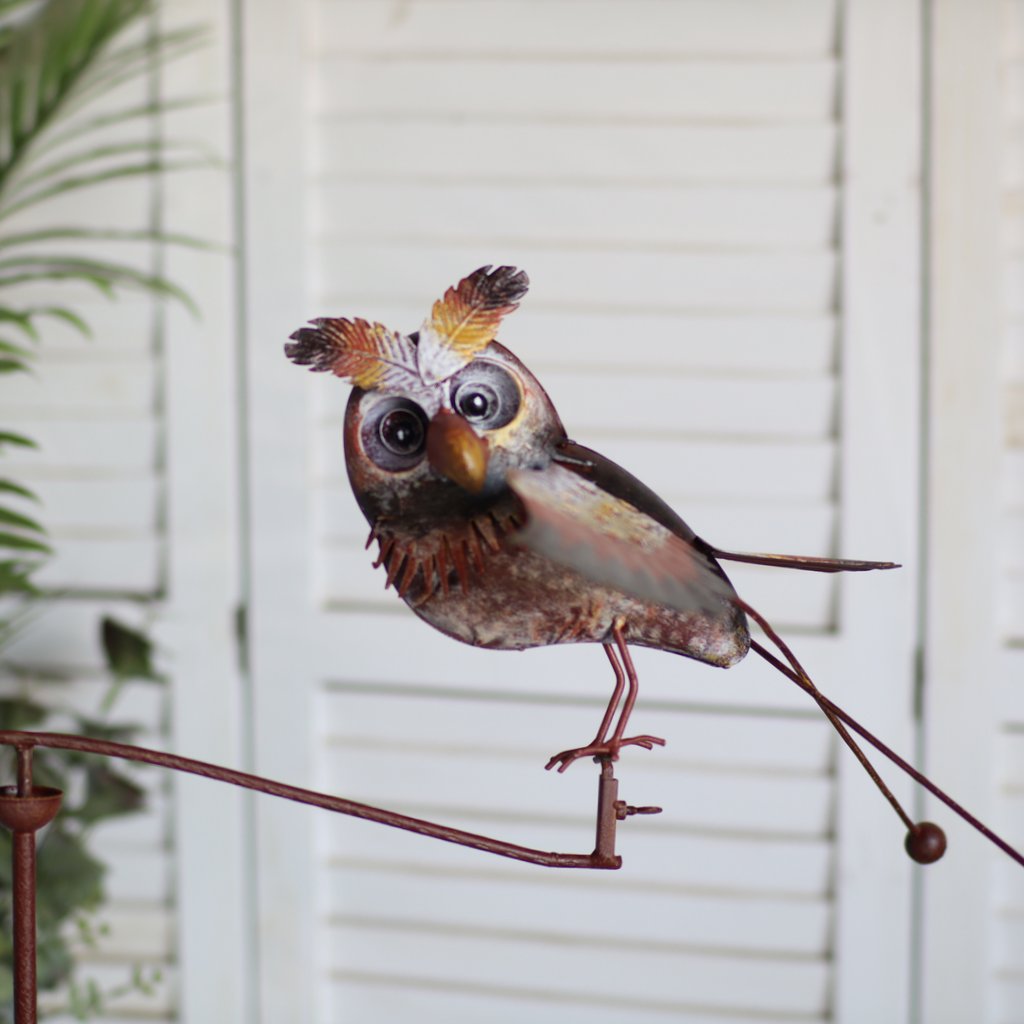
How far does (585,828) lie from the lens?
52.4 inches

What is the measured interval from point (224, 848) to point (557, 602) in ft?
3.36

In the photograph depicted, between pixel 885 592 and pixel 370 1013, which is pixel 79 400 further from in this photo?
pixel 885 592

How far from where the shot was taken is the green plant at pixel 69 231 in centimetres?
122

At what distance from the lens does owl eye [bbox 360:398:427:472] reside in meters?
0.49

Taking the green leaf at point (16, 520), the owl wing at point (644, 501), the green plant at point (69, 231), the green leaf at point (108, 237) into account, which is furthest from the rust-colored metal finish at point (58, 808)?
the green leaf at point (108, 237)

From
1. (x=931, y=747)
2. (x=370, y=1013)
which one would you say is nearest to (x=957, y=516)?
(x=931, y=747)

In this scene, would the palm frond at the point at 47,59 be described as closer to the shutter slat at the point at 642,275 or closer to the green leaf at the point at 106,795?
the shutter slat at the point at 642,275

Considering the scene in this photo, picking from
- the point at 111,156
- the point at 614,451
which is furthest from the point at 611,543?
the point at 111,156

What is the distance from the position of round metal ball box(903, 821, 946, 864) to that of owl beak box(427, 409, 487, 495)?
0.82ft

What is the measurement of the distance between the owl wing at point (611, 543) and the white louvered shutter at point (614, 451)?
2.67ft

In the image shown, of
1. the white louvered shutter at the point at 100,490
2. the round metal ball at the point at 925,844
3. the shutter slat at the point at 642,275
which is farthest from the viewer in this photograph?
the white louvered shutter at the point at 100,490

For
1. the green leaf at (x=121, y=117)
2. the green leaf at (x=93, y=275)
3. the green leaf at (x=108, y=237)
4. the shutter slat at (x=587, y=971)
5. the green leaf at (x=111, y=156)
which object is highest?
the green leaf at (x=121, y=117)

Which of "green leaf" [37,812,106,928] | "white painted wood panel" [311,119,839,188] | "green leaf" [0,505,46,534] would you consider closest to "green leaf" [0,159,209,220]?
"white painted wood panel" [311,119,839,188]

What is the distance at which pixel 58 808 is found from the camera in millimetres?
496
